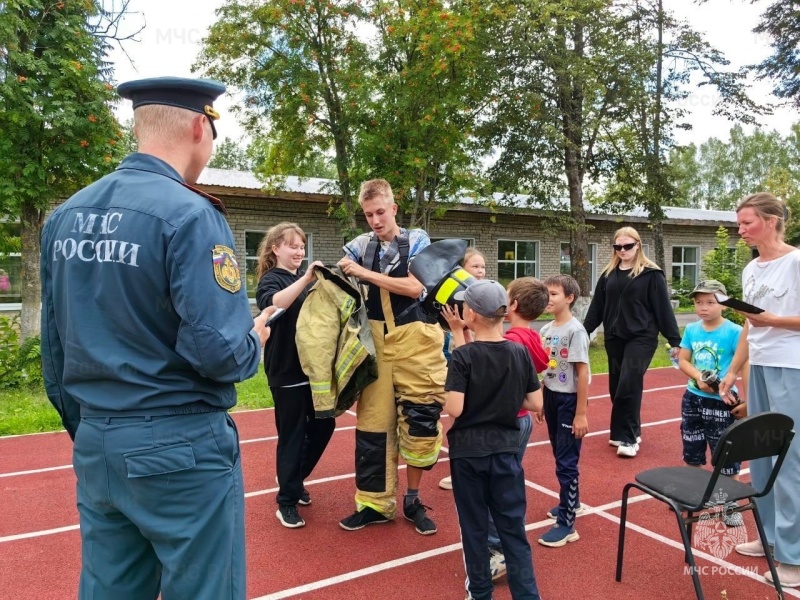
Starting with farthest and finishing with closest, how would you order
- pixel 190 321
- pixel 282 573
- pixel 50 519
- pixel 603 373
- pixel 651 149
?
pixel 651 149, pixel 603 373, pixel 50 519, pixel 282 573, pixel 190 321

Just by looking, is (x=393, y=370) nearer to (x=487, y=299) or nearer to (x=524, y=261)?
(x=487, y=299)

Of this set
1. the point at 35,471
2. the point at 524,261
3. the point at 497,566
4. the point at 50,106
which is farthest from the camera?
the point at 524,261

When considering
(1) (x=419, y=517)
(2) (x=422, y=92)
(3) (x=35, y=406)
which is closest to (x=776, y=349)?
(1) (x=419, y=517)

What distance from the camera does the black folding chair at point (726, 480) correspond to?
2.79 metres

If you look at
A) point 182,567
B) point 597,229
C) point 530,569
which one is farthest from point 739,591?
point 597,229

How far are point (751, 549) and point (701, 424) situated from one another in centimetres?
92

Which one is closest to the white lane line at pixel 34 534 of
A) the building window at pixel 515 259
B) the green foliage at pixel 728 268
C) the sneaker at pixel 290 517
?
the sneaker at pixel 290 517

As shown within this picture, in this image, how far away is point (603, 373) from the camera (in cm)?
1027

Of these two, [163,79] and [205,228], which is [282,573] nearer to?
[205,228]

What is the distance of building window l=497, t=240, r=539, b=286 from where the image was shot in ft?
64.9

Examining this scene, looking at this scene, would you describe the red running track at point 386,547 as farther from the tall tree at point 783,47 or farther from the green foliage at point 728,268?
the tall tree at point 783,47

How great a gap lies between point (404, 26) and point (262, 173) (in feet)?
15.7

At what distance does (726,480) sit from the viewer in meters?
3.07

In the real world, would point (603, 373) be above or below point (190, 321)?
below
